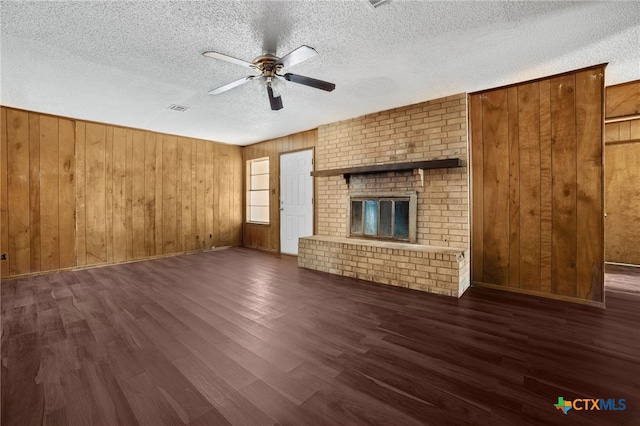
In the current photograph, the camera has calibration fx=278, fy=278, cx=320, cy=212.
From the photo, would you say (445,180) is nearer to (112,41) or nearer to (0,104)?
(112,41)

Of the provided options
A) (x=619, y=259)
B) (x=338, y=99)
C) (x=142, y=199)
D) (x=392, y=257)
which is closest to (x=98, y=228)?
(x=142, y=199)

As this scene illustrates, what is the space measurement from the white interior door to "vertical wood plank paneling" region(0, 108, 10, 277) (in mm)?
4395

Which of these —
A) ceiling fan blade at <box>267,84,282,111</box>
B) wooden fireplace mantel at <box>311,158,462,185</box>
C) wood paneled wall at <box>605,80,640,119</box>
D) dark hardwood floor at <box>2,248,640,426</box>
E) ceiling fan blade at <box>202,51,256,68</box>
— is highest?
wood paneled wall at <box>605,80,640,119</box>

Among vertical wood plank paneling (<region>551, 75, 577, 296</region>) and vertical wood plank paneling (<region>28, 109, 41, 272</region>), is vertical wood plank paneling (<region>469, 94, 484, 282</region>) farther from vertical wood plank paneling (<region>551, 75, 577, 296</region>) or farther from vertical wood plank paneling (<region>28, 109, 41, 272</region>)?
vertical wood plank paneling (<region>28, 109, 41, 272</region>)

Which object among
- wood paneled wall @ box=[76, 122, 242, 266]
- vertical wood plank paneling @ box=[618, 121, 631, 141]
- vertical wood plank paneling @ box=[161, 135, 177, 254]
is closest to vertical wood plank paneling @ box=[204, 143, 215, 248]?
wood paneled wall @ box=[76, 122, 242, 266]

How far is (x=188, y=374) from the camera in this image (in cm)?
185

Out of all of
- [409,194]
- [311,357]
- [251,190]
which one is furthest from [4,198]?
[409,194]

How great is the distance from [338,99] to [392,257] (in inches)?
92.7

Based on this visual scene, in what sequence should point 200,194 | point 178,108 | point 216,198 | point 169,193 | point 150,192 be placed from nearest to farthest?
point 178,108 < point 150,192 < point 169,193 < point 200,194 < point 216,198

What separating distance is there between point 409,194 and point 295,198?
2606 millimetres

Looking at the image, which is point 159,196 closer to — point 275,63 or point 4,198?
point 4,198

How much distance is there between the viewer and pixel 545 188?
3.34 m

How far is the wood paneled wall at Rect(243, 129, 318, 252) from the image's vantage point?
5934 millimetres

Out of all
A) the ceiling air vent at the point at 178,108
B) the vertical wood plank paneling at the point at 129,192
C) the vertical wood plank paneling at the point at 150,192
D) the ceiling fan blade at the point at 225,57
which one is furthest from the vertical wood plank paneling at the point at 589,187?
the vertical wood plank paneling at the point at 129,192
